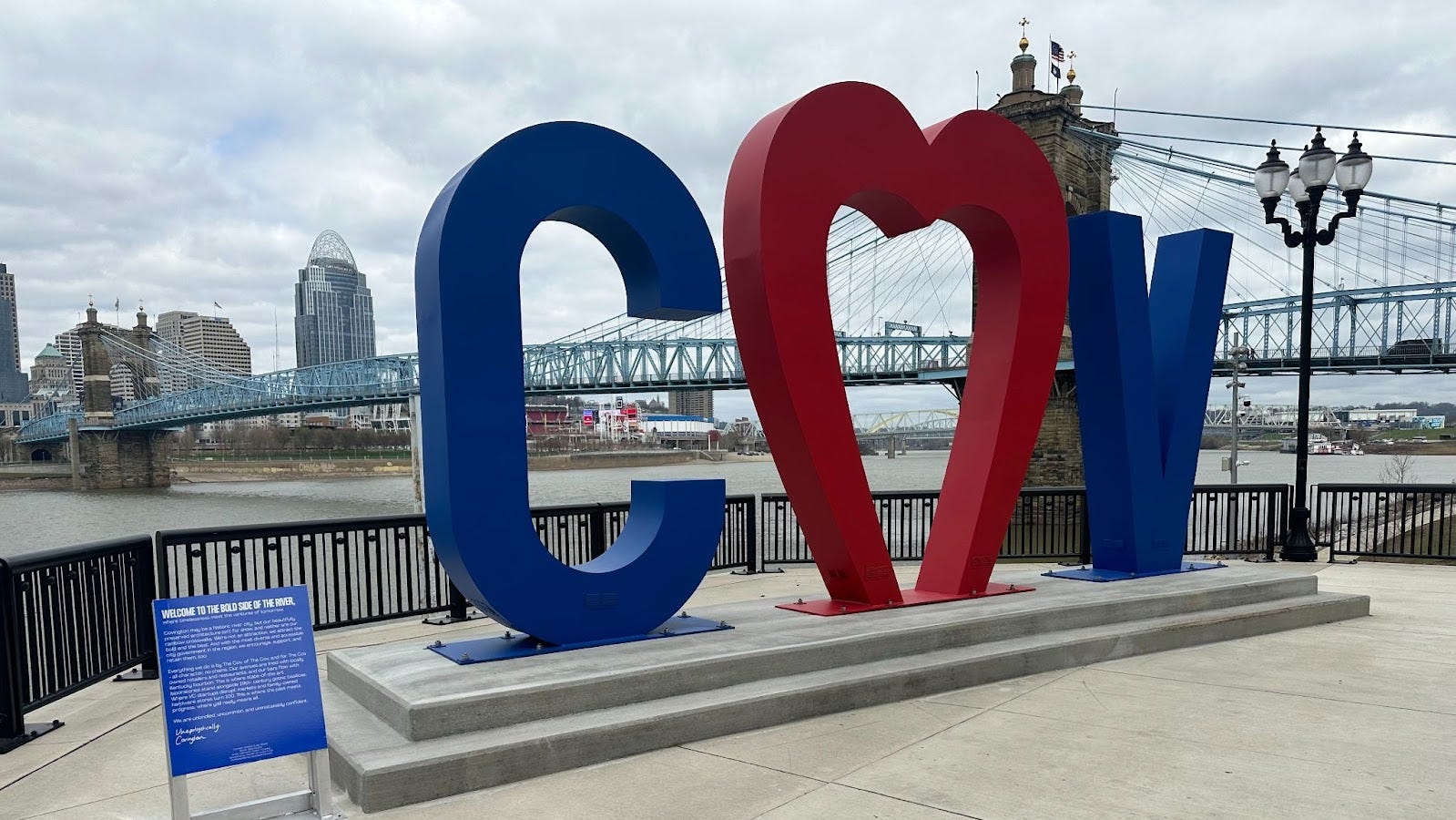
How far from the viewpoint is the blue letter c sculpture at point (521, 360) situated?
16.8ft

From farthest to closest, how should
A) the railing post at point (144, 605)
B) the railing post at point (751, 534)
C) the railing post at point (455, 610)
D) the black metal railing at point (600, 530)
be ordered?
the railing post at point (751, 534), the black metal railing at point (600, 530), the railing post at point (455, 610), the railing post at point (144, 605)

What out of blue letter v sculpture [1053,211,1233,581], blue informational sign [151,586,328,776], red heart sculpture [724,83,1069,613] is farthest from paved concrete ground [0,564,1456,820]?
blue letter v sculpture [1053,211,1233,581]

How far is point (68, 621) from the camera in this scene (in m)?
5.57

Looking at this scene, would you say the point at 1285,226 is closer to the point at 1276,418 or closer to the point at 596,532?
the point at 596,532

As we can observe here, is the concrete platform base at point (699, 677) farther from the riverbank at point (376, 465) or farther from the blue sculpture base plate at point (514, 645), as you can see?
the riverbank at point (376, 465)

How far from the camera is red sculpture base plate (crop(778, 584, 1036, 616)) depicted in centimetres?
658

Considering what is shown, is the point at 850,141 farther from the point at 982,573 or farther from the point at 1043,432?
the point at 1043,432

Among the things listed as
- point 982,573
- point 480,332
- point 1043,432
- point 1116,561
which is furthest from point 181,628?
point 1043,432

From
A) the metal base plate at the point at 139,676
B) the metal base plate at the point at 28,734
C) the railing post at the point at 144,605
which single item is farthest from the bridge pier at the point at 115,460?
the metal base plate at the point at 28,734

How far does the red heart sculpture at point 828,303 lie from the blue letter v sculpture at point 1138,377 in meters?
0.63

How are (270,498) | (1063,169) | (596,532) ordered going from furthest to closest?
(270,498)
(1063,169)
(596,532)

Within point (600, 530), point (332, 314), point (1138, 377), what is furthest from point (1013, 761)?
point (332, 314)

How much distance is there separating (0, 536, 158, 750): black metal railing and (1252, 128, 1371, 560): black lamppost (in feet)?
38.3

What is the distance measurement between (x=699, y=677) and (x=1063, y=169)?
123 ft
